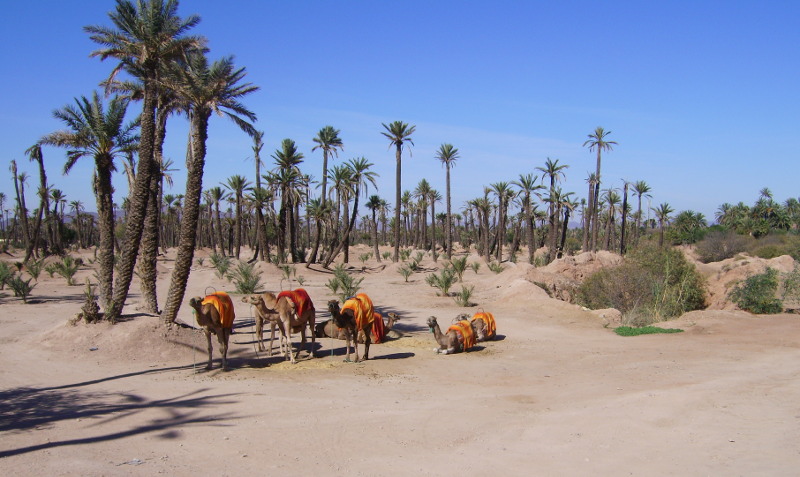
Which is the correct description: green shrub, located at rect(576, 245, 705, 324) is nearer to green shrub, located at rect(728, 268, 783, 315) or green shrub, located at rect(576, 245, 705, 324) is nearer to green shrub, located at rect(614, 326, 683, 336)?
green shrub, located at rect(728, 268, 783, 315)

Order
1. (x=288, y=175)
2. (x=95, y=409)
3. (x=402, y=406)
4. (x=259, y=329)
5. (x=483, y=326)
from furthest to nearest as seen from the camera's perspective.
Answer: (x=288, y=175)
(x=483, y=326)
(x=259, y=329)
(x=402, y=406)
(x=95, y=409)

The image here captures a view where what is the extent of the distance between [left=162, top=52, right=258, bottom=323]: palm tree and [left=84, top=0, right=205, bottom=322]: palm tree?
426 millimetres

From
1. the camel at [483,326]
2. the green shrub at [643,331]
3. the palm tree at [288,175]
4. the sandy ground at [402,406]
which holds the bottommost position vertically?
the sandy ground at [402,406]

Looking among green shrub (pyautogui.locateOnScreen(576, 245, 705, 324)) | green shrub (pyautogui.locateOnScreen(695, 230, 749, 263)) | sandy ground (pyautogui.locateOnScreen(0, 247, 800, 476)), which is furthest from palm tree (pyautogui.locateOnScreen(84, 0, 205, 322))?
green shrub (pyautogui.locateOnScreen(695, 230, 749, 263))

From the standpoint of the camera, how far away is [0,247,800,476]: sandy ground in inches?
271

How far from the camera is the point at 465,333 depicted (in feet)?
47.5

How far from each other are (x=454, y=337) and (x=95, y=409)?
8108mm

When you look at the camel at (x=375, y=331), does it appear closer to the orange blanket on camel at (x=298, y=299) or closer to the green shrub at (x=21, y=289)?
the orange blanket on camel at (x=298, y=299)

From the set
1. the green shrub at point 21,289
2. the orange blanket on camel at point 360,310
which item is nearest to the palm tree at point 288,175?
the green shrub at point 21,289

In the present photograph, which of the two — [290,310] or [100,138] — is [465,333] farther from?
[100,138]

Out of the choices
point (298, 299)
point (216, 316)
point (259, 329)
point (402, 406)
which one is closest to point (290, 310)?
point (298, 299)

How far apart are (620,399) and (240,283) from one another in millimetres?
19771

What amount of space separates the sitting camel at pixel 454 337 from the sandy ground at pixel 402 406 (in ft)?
1.09

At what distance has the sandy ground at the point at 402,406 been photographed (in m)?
6.88
